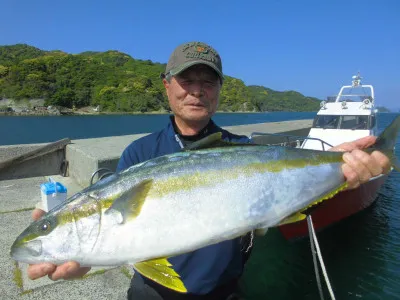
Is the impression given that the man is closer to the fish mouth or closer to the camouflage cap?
the camouflage cap

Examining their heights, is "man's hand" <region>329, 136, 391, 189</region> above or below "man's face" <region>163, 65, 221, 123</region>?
below

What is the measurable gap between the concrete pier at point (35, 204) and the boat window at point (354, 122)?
375 inches

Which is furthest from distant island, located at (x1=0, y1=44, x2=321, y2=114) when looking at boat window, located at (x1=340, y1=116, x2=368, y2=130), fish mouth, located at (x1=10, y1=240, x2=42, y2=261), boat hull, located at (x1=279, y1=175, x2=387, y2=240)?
fish mouth, located at (x1=10, y1=240, x2=42, y2=261)

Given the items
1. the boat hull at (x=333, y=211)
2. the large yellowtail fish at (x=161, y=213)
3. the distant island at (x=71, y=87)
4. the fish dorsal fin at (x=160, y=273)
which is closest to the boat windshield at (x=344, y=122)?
the boat hull at (x=333, y=211)

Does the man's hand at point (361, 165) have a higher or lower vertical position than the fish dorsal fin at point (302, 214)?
higher

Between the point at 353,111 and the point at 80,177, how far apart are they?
1087 centimetres

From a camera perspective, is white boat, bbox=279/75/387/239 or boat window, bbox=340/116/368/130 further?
boat window, bbox=340/116/368/130

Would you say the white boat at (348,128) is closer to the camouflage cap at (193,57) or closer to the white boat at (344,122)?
the white boat at (344,122)

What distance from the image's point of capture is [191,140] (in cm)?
283

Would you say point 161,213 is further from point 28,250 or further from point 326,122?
point 326,122

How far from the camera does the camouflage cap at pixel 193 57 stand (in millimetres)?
2531

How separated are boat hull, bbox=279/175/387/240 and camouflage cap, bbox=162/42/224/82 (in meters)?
5.70

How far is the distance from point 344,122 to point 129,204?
12.5 meters

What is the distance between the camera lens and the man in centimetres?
239
